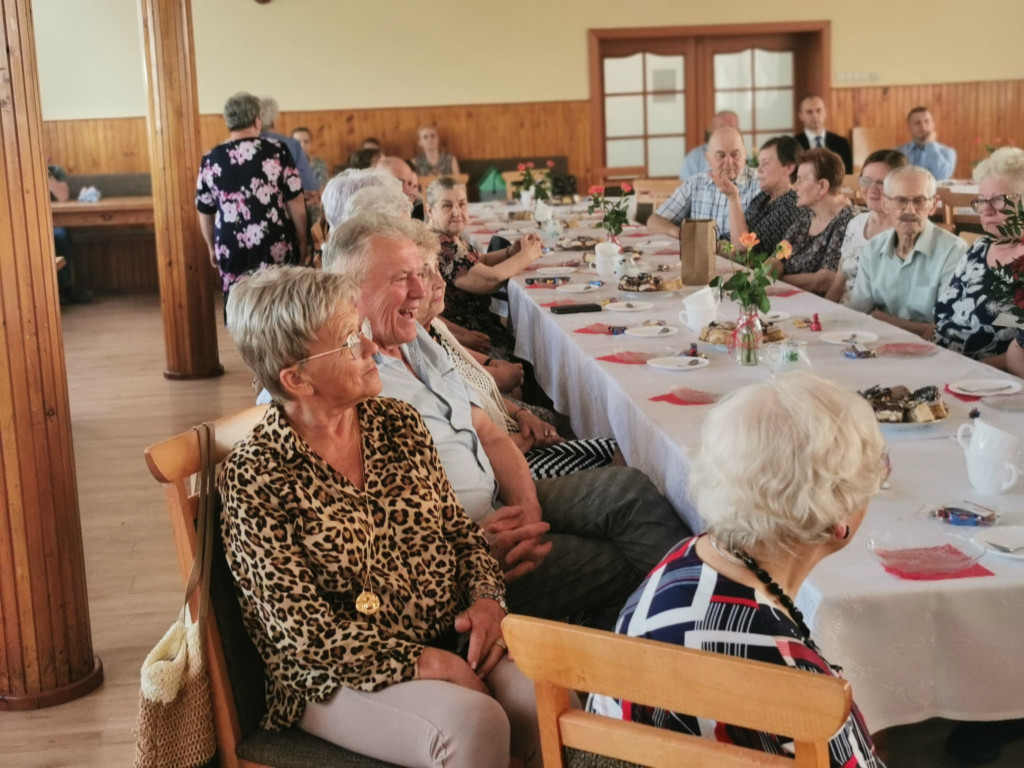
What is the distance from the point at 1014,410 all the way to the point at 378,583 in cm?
142

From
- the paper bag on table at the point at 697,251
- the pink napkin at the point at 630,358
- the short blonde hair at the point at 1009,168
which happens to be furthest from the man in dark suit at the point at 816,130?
the pink napkin at the point at 630,358

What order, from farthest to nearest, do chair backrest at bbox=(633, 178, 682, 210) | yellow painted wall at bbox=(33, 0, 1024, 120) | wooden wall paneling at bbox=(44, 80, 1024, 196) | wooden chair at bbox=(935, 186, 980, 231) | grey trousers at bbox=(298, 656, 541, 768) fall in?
wooden wall paneling at bbox=(44, 80, 1024, 196) < yellow painted wall at bbox=(33, 0, 1024, 120) < chair backrest at bbox=(633, 178, 682, 210) < wooden chair at bbox=(935, 186, 980, 231) < grey trousers at bbox=(298, 656, 541, 768)

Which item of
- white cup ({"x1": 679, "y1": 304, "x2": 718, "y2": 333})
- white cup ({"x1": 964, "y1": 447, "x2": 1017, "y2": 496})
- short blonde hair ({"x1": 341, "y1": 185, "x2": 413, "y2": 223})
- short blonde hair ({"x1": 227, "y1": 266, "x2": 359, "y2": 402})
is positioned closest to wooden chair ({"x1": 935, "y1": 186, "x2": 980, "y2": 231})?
white cup ({"x1": 679, "y1": 304, "x2": 718, "y2": 333})

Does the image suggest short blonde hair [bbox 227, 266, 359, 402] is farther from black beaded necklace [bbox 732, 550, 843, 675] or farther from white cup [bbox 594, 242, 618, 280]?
white cup [bbox 594, 242, 618, 280]

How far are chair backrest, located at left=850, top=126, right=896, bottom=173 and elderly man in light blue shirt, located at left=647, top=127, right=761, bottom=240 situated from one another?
230 inches

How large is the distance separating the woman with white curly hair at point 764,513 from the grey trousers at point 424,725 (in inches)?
13.6

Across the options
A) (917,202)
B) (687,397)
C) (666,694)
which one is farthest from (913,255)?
(666,694)

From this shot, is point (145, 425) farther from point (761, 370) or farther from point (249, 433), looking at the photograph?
point (249, 433)

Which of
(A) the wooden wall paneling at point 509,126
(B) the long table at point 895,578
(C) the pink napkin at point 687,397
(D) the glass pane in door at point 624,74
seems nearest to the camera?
(B) the long table at point 895,578

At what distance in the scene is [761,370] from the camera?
312 cm

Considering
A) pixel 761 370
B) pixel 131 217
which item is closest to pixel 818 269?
pixel 761 370

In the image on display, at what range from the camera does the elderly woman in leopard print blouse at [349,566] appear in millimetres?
1856

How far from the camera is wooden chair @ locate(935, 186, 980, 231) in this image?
6.35m

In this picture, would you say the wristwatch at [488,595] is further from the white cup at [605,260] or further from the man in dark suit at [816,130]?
the man in dark suit at [816,130]
